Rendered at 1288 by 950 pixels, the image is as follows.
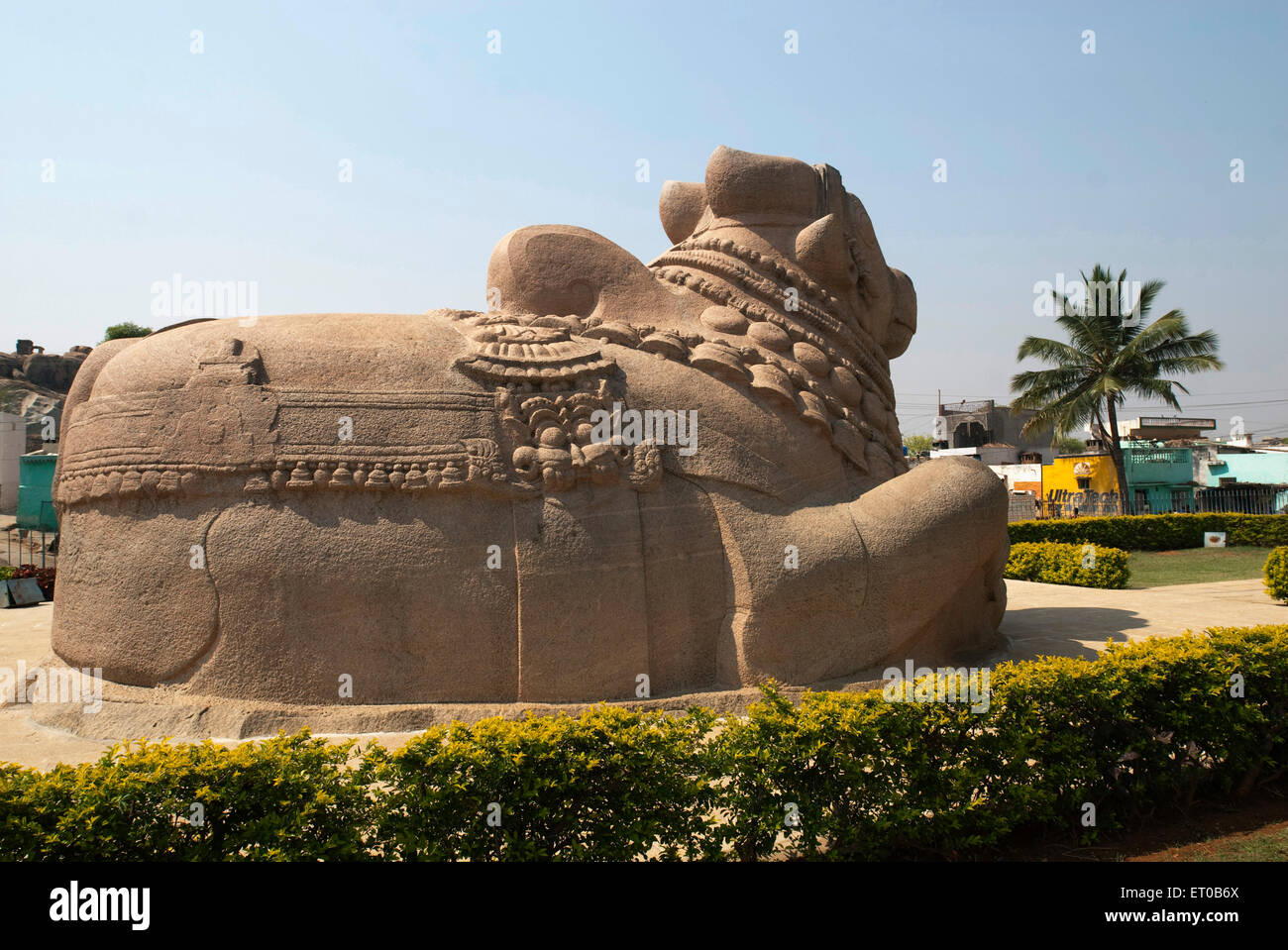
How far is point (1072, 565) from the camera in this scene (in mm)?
11695

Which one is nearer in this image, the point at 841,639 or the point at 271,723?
the point at 271,723

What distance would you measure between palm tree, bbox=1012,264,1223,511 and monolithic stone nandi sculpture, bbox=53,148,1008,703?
18.0 metres

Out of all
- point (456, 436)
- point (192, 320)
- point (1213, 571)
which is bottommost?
point (1213, 571)

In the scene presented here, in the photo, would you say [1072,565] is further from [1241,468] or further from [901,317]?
[1241,468]

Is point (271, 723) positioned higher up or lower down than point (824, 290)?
lower down

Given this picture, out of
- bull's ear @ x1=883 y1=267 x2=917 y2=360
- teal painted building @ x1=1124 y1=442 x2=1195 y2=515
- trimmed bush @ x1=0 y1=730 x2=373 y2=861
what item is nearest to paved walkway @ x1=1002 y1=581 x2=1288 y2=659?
bull's ear @ x1=883 y1=267 x2=917 y2=360

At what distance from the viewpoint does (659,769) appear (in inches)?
126

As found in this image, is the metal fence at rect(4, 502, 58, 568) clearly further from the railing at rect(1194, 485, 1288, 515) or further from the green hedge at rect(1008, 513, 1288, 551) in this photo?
the railing at rect(1194, 485, 1288, 515)
